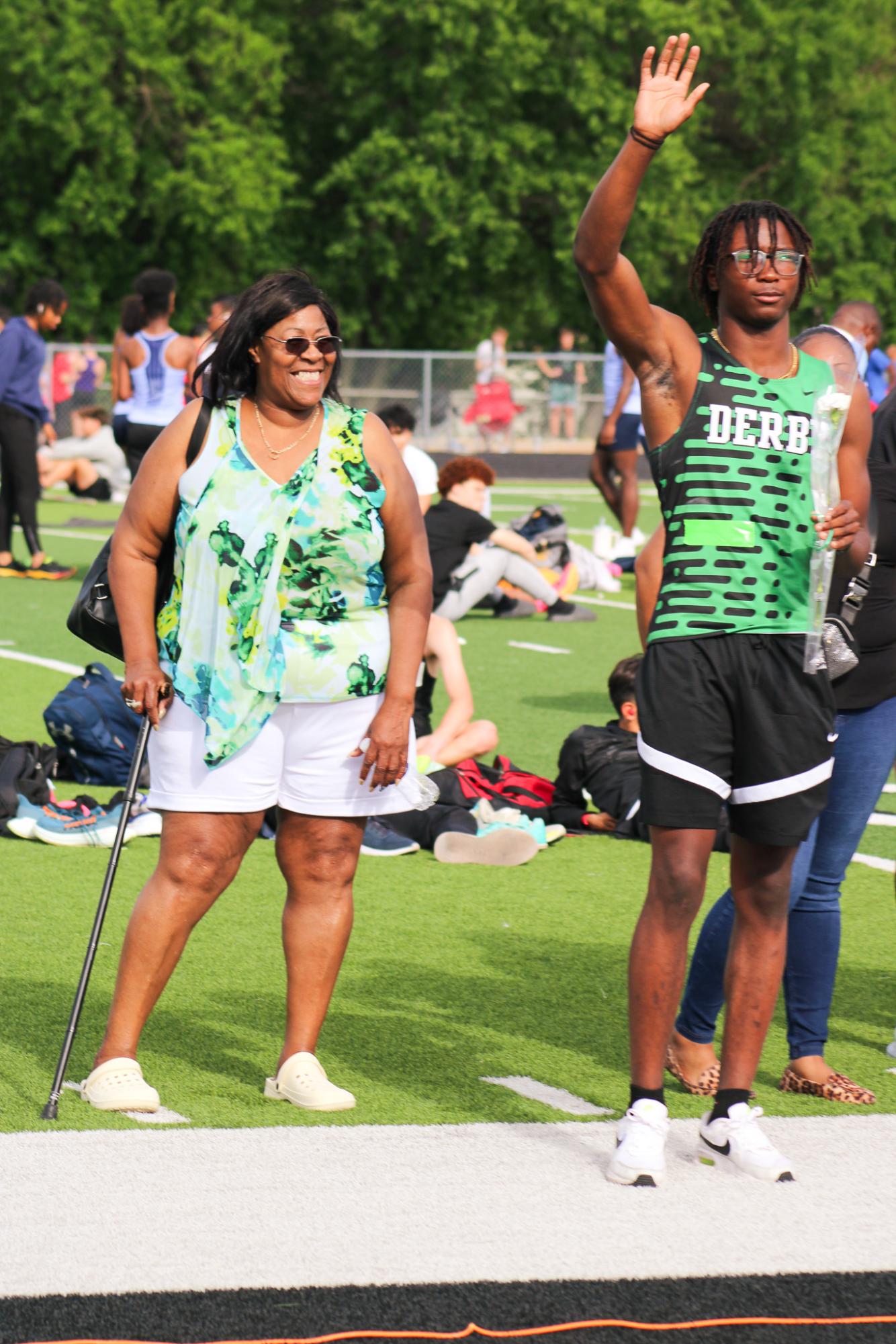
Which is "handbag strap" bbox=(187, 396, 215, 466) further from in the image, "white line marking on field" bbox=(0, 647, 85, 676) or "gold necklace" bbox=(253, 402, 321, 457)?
"white line marking on field" bbox=(0, 647, 85, 676)

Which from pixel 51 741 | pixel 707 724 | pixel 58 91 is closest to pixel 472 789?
pixel 51 741

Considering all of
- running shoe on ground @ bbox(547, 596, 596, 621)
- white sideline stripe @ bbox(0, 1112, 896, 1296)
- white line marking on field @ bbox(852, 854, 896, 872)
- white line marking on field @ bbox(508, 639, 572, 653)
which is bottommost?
running shoe on ground @ bbox(547, 596, 596, 621)

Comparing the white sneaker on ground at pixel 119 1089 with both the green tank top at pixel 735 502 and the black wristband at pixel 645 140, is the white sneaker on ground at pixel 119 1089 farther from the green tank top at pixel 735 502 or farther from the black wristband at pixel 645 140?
the black wristband at pixel 645 140

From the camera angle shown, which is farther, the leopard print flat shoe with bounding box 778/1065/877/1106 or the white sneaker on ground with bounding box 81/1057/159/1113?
the leopard print flat shoe with bounding box 778/1065/877/1106

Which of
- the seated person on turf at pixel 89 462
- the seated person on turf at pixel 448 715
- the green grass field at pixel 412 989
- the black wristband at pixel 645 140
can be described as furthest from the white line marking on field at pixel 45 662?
the seated person on turf at pixel 89 462

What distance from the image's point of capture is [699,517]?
4.17m

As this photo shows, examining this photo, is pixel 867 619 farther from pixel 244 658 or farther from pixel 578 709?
pixel 578 709

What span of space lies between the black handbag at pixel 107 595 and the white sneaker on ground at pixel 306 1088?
102 cm

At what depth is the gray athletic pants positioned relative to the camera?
1368 cm

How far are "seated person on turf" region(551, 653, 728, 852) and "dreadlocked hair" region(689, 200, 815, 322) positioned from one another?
3.78 metres

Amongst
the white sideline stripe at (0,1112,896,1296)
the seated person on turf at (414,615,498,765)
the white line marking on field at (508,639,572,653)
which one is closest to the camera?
the white sideline stripe at (0,1112,896,1296)

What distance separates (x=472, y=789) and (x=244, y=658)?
3616 mm

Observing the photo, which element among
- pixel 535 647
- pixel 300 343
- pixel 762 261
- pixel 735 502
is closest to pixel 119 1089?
pixel 300 343

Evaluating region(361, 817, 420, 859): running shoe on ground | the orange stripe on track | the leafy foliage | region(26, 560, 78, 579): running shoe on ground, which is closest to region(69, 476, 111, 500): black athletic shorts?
region(26, 560, 78, 579): running shoe on ground
